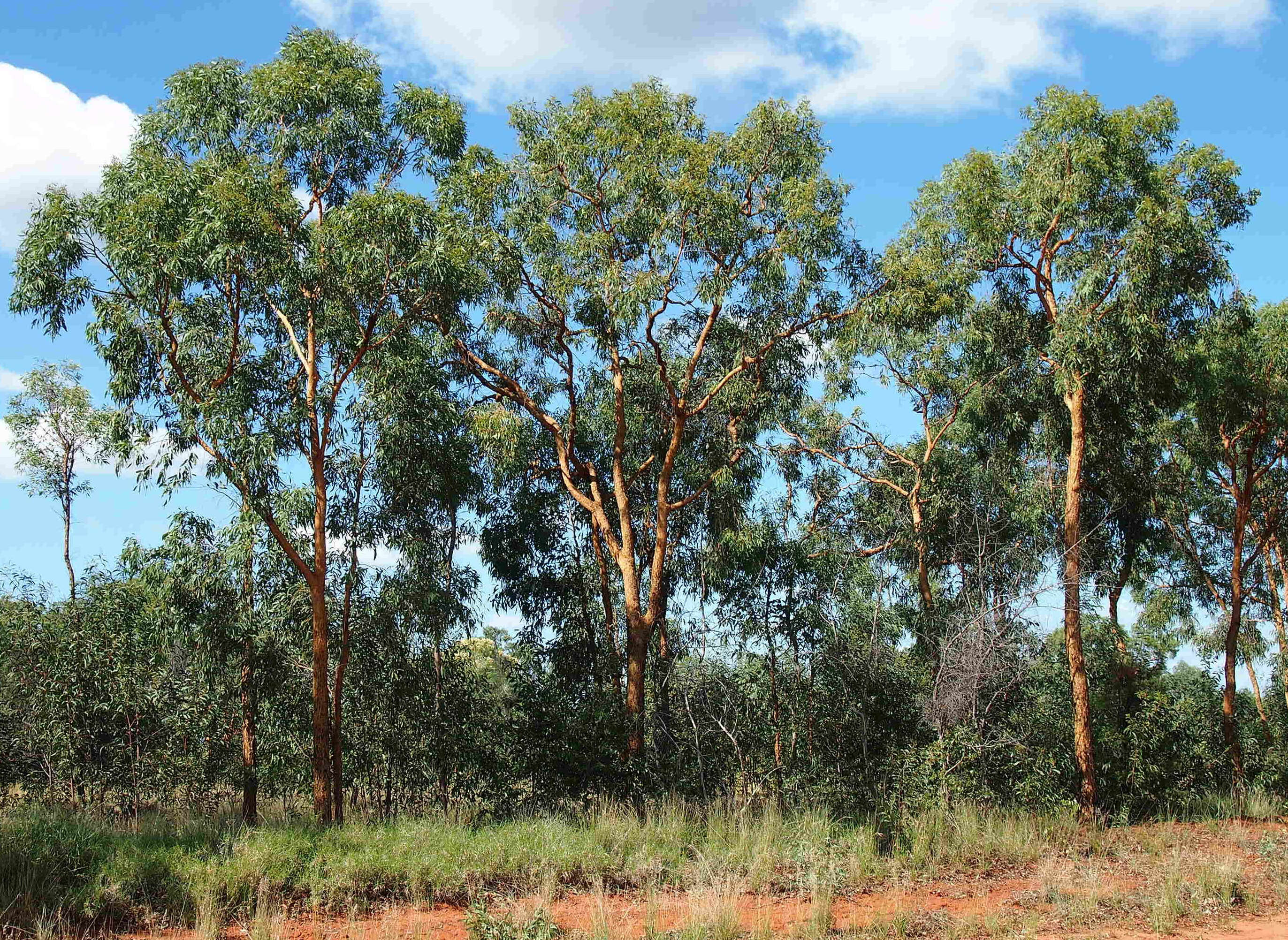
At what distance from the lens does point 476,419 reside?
14.2 metres

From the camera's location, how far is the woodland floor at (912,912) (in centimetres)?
794

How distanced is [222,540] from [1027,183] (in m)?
11.5

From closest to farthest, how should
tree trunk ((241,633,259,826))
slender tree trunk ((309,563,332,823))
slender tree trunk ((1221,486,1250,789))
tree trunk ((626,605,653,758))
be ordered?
slender tree trunk ((309,563,332,823)) < tree trunk ((241,633,259,826)) < tree trunk ((626,605,653,758)) < slender tree trunk ((1221,486,1250,789))

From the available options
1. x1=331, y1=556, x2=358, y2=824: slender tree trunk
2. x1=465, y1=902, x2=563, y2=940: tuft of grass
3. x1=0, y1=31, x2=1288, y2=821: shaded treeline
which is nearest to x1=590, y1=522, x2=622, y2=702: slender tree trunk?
x1=0, y1=31, x2=1288, y2=821: shaded treeline

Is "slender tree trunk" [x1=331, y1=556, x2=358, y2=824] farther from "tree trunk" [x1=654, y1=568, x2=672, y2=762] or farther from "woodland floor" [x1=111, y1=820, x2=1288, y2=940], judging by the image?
"woodland floor" [x1=111, y1=820, x2=1288, y2=940]

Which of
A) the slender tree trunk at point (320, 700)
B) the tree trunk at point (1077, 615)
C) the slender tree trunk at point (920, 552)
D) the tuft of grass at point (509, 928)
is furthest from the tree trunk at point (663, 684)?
the tuft of grass at point (509, 928)

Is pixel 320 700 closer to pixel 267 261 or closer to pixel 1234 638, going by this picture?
pixel 267 261

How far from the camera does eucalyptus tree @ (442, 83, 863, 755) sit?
14203 mm

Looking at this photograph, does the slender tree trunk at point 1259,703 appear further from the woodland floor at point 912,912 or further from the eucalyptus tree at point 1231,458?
the woodland floor at point 912,912

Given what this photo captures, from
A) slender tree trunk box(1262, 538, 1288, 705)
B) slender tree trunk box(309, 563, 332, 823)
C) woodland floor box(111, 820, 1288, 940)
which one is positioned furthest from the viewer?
slender tree trunk box(1262, 538, 1288, 705)

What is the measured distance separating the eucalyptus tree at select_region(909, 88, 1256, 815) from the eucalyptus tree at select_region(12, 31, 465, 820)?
7.41 m

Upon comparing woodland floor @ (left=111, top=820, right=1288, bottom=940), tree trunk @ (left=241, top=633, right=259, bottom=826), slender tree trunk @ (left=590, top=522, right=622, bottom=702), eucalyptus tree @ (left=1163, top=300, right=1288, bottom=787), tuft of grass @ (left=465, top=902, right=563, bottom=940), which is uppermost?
eucalyptus tree @ (left=1163, top=300, right=1288, bottom=787)

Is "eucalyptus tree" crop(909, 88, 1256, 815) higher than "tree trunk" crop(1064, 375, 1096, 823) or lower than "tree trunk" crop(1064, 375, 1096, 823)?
higher

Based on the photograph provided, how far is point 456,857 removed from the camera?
9578 millimetres
